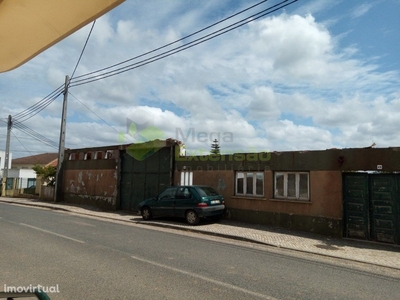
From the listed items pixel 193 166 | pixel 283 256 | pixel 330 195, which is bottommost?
pixel 283 256

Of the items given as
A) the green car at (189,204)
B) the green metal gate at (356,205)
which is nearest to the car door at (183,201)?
the green car at (189,204)

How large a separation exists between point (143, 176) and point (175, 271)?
11611mm

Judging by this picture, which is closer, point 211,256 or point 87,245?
point 211,256

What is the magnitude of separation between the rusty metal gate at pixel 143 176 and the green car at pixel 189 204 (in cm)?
239

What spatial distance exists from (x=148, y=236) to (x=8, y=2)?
8.55 meters

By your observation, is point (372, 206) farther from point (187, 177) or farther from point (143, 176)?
point (143, 176)

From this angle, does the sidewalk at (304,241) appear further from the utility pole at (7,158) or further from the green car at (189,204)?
the utility pole at (7,158)

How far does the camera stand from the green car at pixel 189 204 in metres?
11.9

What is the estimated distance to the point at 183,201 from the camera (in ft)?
41.1

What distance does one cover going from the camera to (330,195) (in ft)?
34.2

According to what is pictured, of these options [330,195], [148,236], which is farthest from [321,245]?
[148,236]

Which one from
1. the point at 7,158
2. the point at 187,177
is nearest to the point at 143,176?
the point at 187,177

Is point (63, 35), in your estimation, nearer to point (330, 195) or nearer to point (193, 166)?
point (330, 195)

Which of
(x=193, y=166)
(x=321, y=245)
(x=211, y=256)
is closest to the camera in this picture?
(x=211, y=256)
